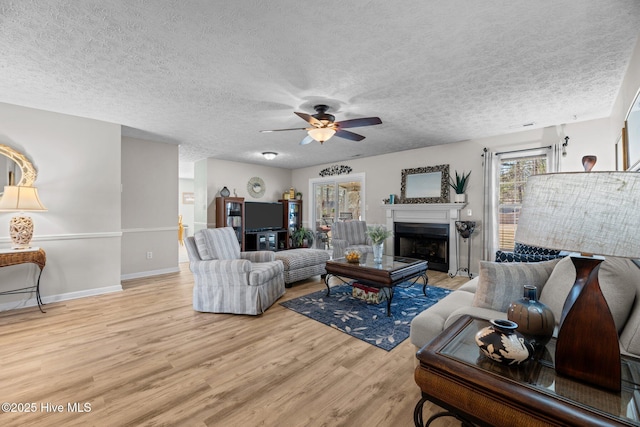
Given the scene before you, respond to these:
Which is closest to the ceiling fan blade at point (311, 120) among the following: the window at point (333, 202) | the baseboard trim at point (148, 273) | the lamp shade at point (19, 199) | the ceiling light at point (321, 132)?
the ceiling light at point (321, 132)

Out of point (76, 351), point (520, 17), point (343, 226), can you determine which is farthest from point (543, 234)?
point (343, 226)

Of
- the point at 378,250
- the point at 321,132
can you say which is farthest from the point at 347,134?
the point at 378,250

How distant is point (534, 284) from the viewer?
1767 mm

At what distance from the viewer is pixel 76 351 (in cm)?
235

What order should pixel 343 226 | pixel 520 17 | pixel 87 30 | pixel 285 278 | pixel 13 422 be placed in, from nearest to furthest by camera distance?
pixel 13 422
pixel 520 17
pixel 87 30
pixel 285 278
pixel 343 226

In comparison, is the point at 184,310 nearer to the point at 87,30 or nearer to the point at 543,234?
the point at 87,30

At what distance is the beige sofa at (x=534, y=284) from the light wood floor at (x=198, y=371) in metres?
0.50

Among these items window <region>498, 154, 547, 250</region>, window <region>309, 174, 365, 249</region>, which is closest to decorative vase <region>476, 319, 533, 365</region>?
window <region>498, 154, 547, 250</region>

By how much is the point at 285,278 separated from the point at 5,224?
3541 mm

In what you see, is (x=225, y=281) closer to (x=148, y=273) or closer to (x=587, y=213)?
(x=148, y=273)

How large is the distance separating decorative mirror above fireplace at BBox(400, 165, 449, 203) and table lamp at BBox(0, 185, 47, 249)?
19.2 feet

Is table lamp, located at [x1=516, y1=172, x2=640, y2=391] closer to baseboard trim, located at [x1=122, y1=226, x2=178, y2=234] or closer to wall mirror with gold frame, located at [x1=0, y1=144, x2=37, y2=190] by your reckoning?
wall mirror with gold frame, located at [x1=0, y1=144, x2=37, y2=190]

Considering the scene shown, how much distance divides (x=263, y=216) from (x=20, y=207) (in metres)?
4.52

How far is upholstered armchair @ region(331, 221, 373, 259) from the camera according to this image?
5289 mm
